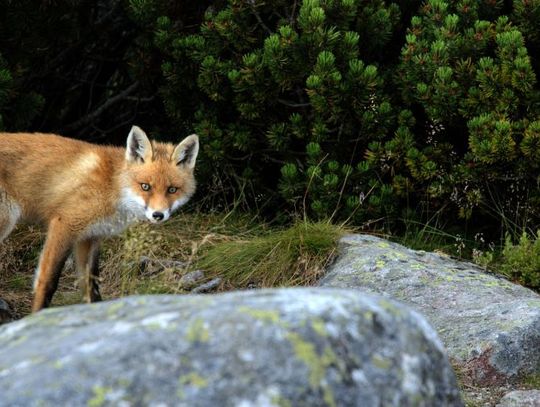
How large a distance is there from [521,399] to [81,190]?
9.56 ft

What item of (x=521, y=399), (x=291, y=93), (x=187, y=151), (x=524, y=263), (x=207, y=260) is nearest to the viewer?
(x=521, y=399)

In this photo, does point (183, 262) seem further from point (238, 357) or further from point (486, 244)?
point (238, 357)

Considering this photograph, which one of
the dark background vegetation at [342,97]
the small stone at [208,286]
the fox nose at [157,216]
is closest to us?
the fox nose at [157,216]

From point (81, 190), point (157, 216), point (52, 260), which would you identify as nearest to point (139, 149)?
point (81, 190)

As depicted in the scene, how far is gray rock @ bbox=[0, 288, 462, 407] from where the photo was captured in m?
2.12

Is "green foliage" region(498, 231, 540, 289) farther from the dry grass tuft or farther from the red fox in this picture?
the red fox

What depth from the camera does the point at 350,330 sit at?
235 centimetres

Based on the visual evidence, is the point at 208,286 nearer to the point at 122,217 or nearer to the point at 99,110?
the point at 122,217

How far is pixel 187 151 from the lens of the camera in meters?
5.68

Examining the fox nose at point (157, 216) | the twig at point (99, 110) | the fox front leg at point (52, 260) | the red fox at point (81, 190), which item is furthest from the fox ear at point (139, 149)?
the twig at point (99, 110)

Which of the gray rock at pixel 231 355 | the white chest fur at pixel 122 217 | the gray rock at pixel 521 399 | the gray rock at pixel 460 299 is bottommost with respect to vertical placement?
the gray rock at pixel 521 399

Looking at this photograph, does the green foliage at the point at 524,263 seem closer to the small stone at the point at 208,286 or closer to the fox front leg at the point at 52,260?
the small stone at the point at 208,286

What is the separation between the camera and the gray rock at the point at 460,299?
463cm

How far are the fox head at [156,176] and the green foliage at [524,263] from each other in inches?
94.6
